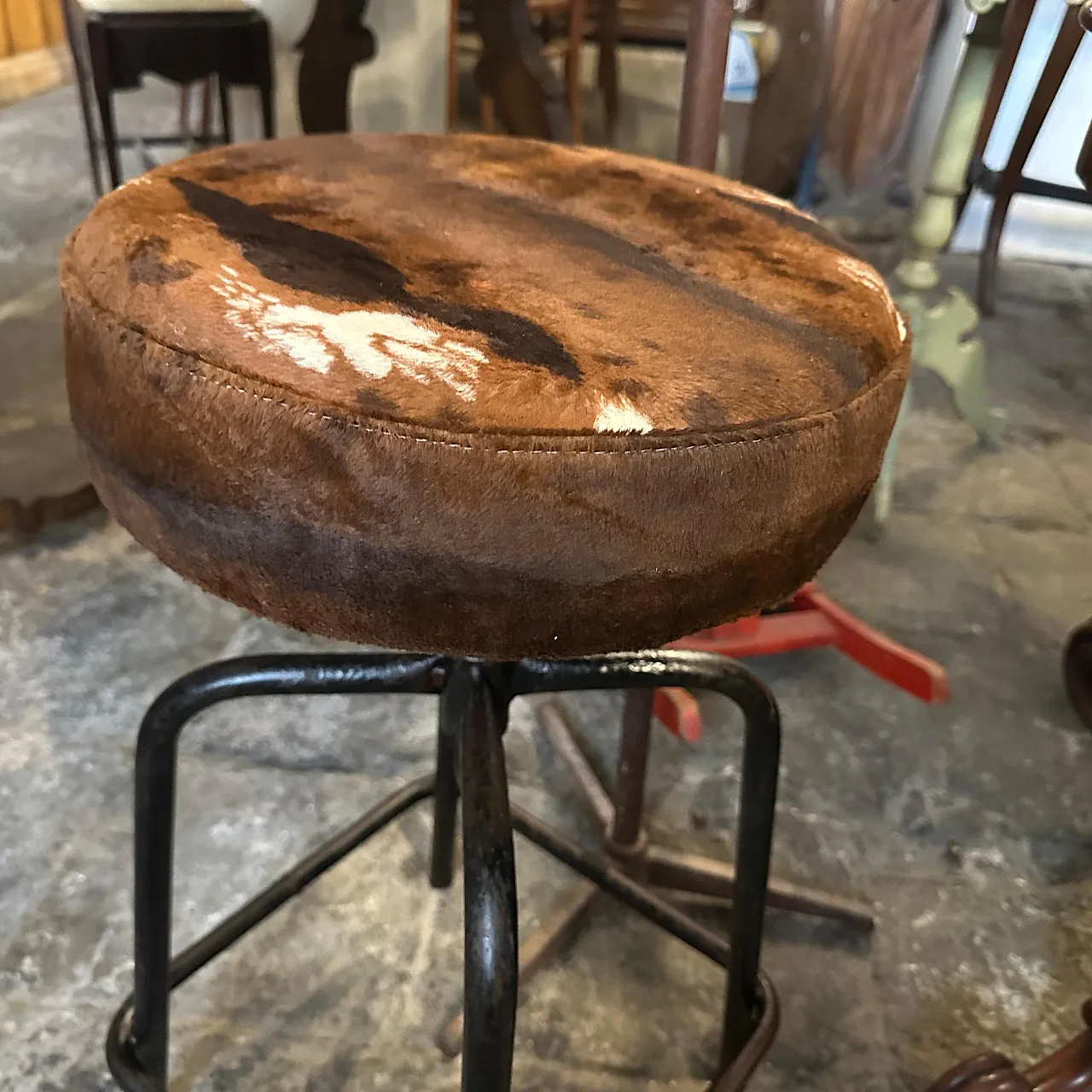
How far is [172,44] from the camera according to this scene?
6.41 ft

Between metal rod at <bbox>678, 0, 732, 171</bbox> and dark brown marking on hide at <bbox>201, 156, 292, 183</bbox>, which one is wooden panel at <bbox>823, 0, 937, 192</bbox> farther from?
dark brown marking on hide at <bbox>201, 156, 292, 183</bbox>

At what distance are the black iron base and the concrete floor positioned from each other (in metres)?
0.12

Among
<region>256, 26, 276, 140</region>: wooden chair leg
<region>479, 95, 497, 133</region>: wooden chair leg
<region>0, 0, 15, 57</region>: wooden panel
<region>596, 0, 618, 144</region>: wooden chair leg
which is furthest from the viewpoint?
<region>0, 0, 15, 57</region>: wooden panel

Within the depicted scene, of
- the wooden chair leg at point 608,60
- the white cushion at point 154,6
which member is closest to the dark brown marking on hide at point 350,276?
the white cushion at point 154,6

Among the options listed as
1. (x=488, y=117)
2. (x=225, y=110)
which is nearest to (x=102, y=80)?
(x=225, y=110)

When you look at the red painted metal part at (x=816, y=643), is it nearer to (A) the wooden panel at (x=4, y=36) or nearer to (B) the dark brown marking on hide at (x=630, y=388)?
(B) the dark brown marking on hide at (x=630, y=388)

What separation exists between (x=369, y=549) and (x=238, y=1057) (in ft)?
2.04

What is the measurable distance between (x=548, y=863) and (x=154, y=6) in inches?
71.2

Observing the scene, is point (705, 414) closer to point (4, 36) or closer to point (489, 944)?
point (489, 944)

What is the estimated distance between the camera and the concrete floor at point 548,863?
2.72 ft

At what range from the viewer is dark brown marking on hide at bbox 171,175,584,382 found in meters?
0.40

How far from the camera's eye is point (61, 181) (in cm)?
273

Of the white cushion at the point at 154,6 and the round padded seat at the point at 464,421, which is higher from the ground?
the round padded seat at the point at 464,421

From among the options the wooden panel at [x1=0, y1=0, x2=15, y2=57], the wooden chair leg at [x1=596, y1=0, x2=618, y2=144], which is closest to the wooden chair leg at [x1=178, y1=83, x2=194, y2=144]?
the wooden panel at [x1=0, y1=0, x2=15, y2=57]
